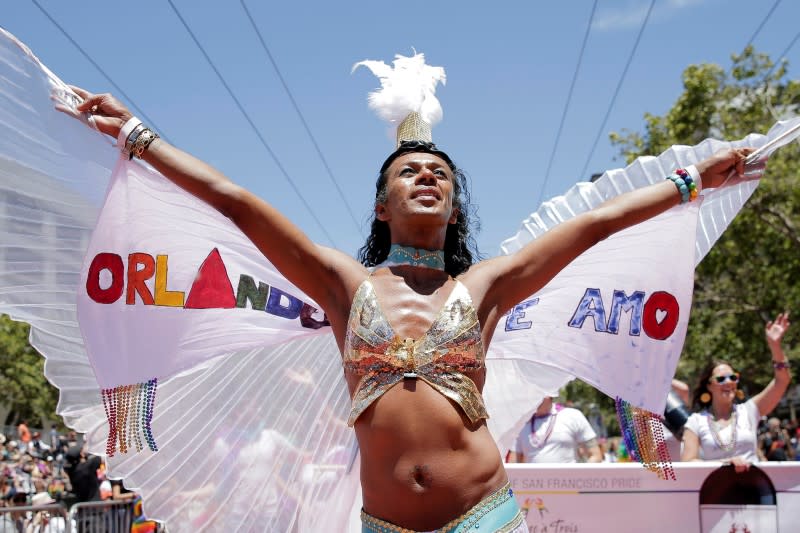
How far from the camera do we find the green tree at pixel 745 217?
14.9 m

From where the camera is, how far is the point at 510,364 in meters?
3.97

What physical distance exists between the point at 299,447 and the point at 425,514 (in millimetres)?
1256

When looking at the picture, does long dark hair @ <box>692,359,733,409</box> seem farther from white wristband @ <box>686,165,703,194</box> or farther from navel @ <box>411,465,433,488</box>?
navel @ <box>411,465,433,488</box>

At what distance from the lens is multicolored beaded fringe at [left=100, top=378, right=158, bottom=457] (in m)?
2.86

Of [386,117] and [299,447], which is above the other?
[386,117]

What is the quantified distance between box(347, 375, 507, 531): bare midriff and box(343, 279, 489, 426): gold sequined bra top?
3 cm

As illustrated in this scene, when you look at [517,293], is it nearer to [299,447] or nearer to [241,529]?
[299,447]

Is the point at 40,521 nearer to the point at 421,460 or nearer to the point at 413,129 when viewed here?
the point at 413,129

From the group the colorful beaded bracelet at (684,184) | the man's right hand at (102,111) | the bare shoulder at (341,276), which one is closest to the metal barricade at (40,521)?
the man's right hand at (102,111)

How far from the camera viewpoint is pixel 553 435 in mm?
5875

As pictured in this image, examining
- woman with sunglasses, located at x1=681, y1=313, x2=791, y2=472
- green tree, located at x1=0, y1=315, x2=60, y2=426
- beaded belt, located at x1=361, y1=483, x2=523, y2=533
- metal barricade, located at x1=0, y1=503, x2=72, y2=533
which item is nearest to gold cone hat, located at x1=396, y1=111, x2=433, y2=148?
beaded belt, located at x1=361, y1=483, x2=523, y2=533

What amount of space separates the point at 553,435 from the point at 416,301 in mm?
3605

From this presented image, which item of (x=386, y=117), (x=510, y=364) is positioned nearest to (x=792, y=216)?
(x=510, y=364)

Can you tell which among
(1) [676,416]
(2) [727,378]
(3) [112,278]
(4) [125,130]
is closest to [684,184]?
(4) [125,130]
